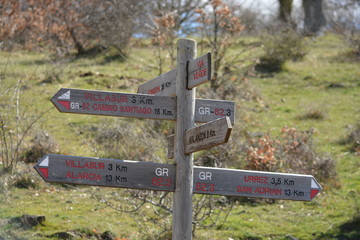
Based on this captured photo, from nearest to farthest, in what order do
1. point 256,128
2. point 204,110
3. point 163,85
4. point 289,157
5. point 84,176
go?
1. point 84,176
2. point 204,110
3. point 163,85
4. point 289,157
5. point 256,128

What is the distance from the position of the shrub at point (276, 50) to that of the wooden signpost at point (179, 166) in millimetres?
15136

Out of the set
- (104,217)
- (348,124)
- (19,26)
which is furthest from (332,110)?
(19,26)

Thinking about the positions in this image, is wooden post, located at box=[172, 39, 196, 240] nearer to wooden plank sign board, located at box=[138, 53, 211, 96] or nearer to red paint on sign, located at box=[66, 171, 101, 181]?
wooden plank sign board, located at box=[138, 53, 211, 96]

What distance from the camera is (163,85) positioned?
215 inches

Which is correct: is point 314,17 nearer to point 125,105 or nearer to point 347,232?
point 347,232

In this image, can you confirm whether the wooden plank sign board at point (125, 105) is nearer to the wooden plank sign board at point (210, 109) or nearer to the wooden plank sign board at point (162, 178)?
the wooden plank sign board at point (210, 109)

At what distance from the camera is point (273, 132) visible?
1380cm

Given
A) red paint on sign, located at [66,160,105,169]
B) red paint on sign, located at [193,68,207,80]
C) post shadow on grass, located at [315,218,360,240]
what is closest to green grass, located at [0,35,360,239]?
post shadow on grass, located at [315,218,360,240]


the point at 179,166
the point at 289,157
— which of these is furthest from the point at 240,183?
the point at 289,157

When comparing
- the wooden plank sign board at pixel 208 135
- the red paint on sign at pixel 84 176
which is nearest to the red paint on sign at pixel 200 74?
the wooden plank sign board at pixel 208 135

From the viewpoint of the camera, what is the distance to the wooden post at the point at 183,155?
4953 millimetres

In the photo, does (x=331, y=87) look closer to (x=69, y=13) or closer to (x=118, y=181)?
(x=69, y=13)

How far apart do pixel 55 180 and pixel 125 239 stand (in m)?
2.90

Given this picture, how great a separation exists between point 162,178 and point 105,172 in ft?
1.63
